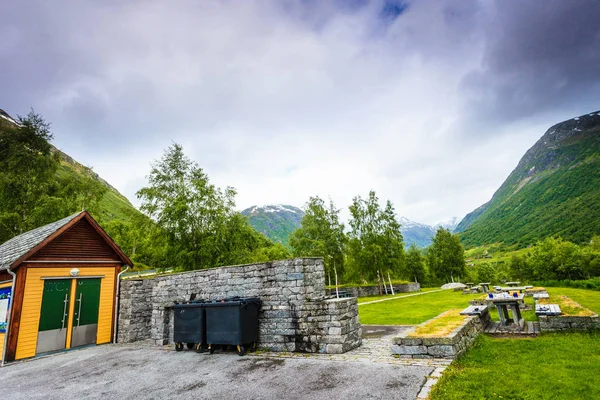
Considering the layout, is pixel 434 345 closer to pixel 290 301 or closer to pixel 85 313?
pixel 290 301

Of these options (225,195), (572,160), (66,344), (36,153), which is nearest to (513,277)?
(225,195)

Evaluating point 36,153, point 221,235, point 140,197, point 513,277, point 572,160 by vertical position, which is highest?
point 572,160

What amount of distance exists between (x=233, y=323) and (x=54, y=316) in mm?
8559

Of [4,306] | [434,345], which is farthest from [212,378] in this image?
[4,306]

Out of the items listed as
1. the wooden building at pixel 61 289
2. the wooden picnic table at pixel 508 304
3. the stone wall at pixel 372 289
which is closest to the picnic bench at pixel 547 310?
the wooden picnic table at pixel 508 304

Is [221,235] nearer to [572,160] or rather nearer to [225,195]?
[225,195]

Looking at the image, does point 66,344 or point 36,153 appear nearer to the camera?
point 66,344

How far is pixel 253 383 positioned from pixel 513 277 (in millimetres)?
45705

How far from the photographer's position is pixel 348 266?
33719 millimetres

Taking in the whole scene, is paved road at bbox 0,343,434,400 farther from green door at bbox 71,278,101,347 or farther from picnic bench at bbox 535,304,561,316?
picnic bench at bbox 535,304,561,316

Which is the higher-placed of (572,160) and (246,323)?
(572,160)

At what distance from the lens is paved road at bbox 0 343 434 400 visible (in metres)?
4.73

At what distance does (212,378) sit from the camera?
5.93 metres

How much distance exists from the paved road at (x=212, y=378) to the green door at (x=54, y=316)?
6.84 ft
